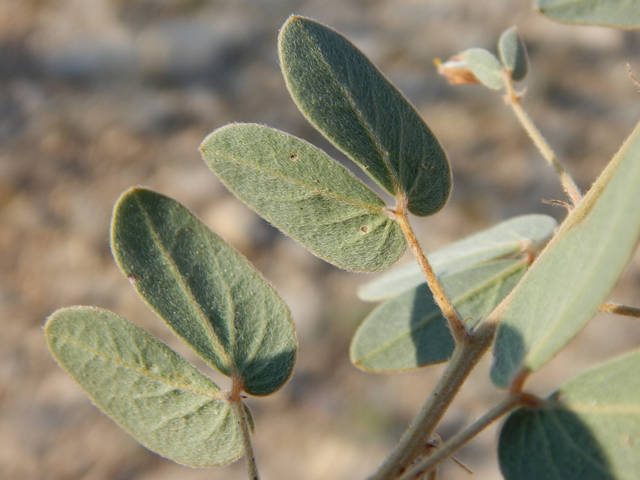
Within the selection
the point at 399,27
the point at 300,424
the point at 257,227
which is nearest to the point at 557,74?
the point at 399,27

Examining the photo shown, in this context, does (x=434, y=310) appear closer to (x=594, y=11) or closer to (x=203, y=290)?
(x=203, y=290)

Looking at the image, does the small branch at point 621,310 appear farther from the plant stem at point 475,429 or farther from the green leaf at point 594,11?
the green leaf at point 594,11

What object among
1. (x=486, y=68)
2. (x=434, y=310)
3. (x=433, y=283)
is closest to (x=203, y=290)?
(x=433, y=283)

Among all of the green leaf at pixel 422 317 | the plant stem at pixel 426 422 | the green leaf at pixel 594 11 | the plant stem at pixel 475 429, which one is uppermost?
the green leaf at pixel 594 11

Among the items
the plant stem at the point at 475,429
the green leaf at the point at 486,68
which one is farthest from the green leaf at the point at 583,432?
the green leaf at the point at 486,68

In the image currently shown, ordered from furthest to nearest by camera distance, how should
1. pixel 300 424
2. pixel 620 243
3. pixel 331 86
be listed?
pixel 300 424
pixel 331 86
pixel 620 243

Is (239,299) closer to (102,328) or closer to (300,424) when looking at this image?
(102,328)

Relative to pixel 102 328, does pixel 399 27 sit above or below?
below
